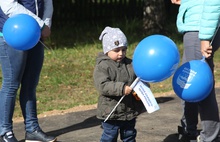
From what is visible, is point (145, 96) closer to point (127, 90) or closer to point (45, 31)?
Result: point (127, 90)

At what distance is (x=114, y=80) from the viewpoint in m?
5.04

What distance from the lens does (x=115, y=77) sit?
16.6 ft

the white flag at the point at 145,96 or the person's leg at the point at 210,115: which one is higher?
the white flag at the point at 145,96

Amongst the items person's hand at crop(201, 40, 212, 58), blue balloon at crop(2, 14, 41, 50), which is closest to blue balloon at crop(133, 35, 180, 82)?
person's hand at crop(201, 40, 212, 58)

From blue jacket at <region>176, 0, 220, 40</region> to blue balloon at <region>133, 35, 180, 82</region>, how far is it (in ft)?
1.79

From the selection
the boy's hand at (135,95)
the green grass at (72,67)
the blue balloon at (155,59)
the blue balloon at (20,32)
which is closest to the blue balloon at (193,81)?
the blue balloon at (155,59)

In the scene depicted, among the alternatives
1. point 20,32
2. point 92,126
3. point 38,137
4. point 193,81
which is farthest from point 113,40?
point 92,126

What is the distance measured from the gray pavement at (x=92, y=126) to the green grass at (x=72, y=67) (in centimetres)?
52

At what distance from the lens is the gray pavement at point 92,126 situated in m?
6.28

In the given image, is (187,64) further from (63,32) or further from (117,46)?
(63,32)

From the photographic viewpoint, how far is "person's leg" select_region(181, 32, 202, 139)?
17.9ft

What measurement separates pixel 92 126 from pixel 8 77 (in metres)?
1.44

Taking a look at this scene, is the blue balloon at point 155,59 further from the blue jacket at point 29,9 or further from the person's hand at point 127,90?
the blue jacket at point 29,9

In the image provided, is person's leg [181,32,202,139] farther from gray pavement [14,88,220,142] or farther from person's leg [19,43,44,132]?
person's leg [19,43,44,132]
